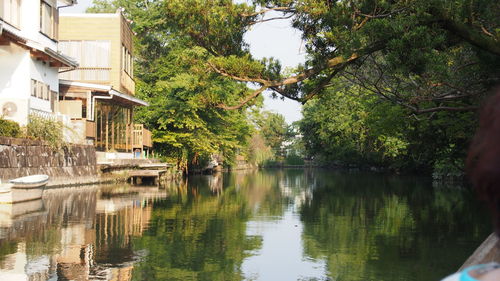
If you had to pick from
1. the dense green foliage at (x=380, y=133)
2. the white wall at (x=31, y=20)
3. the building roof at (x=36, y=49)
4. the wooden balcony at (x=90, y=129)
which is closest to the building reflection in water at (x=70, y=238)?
the dense green foliage at (x=380, y=133)

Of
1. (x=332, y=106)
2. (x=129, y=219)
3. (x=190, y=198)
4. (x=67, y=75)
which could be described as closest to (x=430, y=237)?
(x=129, y=219)

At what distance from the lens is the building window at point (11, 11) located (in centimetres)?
2558

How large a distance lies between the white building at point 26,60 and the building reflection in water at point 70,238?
6.19 metres

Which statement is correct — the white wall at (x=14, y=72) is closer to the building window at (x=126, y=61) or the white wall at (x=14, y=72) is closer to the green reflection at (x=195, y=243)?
the green reflection at (x=195, y=243)

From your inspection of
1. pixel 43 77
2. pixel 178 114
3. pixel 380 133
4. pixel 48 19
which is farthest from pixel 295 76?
pixel 178 114

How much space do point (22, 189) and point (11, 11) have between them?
11697 mm

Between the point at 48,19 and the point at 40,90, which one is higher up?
the point at 48,19

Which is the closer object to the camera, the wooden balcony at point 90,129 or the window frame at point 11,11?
the window frame at point 11,11

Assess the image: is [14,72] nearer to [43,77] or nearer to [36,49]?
[36,49]

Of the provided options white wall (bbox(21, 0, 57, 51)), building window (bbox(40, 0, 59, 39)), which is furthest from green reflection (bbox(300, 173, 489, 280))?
building window (bbox(40, 0, 59, 39))

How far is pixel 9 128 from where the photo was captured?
2250 centimetres

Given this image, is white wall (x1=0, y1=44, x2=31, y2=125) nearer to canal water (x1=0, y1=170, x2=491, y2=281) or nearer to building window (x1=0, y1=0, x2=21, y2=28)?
building window (x1=0, y1=0, x2=21, y2=28)

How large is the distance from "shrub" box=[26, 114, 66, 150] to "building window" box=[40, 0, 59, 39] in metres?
5.90

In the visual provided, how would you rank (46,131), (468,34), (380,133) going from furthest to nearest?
(380,133)
(46,131)
(468,34)
